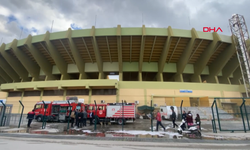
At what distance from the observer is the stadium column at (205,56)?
77.2 ft

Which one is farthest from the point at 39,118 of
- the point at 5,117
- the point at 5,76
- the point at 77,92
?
the point at 5,76

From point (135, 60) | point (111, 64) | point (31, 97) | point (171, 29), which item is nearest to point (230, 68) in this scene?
point (171, 29)

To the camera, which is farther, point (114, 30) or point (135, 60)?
point (135, 60)

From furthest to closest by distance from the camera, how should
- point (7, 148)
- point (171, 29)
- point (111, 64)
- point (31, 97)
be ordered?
point (111, 64) < point (31, 97) < point (171, 29) < point (7, 148)

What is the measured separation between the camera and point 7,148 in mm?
5016

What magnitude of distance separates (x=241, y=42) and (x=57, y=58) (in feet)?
114

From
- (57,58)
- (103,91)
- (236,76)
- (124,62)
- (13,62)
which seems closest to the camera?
(103,91)

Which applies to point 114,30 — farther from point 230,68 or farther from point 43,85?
point 230,68

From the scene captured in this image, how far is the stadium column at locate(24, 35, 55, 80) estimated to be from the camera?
24406mm

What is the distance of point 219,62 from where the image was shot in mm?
27250

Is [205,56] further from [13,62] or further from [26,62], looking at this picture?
[13,62]

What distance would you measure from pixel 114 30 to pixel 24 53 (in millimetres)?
20012

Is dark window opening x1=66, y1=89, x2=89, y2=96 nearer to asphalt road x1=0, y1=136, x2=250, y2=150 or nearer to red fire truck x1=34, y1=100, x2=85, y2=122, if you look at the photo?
red fire truck x1=34, y1=100, x2=85, y2=122

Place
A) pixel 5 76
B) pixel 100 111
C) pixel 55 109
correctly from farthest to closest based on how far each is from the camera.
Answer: pixel 5 76 < pixel 55 109 < pixel 100 111
